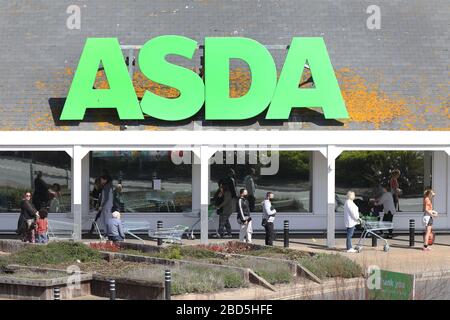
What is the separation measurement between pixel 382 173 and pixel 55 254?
1116 centimetres

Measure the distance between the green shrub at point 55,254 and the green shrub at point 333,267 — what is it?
4.47m

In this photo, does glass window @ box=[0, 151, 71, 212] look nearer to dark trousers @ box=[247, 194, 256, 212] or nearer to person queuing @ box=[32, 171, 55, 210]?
person queuing @ box=[32, 171, 55, 210]

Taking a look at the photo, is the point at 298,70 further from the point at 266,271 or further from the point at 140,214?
the point at 266,271

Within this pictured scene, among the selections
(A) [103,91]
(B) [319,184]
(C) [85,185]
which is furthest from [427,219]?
(C) [85,185]

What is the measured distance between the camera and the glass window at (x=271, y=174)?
86.3 ft

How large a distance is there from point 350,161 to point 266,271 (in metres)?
9.53

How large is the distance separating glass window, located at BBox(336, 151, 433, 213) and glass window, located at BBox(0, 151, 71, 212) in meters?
7.85

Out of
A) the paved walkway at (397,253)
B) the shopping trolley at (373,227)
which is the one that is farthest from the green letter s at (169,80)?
the shopping trolley at (373,227)

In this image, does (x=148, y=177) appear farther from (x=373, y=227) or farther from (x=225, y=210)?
(x=373, y=227)

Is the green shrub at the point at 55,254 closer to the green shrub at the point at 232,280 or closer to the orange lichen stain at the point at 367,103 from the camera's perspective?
the green shrub at the point at 232,280

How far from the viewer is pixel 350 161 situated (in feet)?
87.9

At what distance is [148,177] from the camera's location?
86.6 ft
